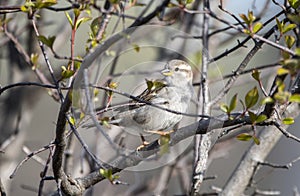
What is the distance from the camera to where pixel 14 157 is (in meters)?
3.40

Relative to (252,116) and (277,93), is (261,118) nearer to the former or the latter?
(252,116)

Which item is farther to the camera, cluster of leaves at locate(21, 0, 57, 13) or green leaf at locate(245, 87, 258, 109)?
cluster of leaves at locate(21, 0, 57, 13)

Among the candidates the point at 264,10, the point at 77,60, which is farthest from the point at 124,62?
the point at 77,60

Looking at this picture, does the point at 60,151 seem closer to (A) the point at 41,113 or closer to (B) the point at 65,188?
(B) the point at 65,188

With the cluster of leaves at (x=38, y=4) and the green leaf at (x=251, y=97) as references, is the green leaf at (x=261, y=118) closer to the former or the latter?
the green leaf at (x=251, y=97)

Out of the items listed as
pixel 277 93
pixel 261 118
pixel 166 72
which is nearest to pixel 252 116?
pixel 261 118

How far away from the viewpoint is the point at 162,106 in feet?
7.48

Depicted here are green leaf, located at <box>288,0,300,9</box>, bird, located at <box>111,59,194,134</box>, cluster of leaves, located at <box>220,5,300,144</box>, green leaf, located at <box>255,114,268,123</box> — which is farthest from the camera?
bird, located at <box>111,59,194,134</box>

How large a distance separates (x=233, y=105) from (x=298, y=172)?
457 centimetres

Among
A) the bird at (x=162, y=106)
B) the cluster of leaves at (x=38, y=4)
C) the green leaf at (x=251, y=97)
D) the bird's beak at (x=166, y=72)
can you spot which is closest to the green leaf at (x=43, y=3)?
the cluster of leaves at (x=38, y=4)

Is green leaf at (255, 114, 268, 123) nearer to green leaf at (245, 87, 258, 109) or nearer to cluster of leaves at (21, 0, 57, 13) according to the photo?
green leaf at (245, 87, 258, 109)

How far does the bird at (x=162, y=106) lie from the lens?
7.20 feet

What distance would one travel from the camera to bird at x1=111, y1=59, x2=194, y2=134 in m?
2.20

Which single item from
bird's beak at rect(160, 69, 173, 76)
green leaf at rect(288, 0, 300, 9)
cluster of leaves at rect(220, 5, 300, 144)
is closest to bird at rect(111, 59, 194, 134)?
bird's beak at rect(160, 69, 173, 76)
